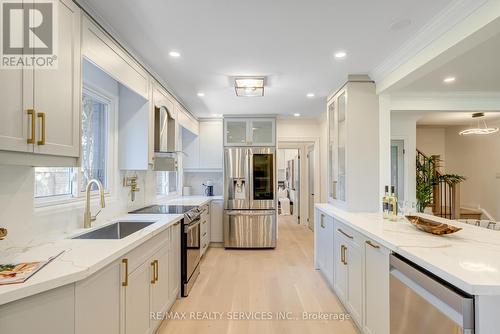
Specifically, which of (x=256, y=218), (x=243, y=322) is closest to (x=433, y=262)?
(x=243, y=322)

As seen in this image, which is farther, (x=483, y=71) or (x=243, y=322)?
(x=483, y=71)

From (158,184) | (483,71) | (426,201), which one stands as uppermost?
(483,71)

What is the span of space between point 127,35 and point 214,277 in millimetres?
2929

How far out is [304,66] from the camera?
2.81 metres

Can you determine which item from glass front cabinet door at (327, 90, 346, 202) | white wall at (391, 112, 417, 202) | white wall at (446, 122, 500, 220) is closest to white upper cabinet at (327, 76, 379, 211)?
glass front cabinet door at (327, 90, 346, 202)

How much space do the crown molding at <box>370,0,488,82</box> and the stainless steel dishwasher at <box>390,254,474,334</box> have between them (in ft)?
5.49

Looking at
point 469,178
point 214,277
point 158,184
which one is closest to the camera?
point 214,277

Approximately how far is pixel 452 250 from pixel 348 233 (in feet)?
3.32

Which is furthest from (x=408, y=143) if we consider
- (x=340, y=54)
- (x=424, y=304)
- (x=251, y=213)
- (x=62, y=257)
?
(x=62, y=257)

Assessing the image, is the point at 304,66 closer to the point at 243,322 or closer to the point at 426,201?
the point at 243,322

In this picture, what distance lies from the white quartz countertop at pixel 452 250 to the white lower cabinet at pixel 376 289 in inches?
4.1

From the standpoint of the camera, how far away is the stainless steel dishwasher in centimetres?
115

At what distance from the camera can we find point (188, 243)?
307 cm

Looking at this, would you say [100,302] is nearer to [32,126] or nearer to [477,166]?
[32,126]
